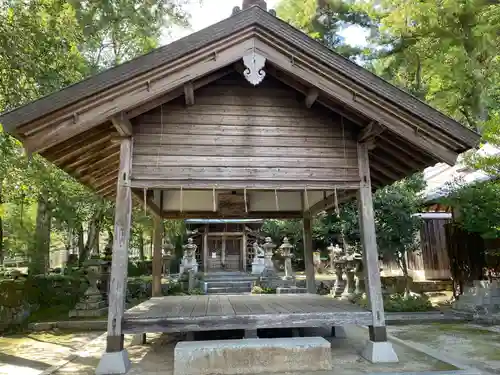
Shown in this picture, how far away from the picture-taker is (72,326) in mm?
11211

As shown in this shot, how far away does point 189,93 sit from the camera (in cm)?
522

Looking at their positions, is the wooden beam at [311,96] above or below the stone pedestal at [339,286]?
above

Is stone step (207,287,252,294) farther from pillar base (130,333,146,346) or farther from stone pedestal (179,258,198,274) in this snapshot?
pillar base (130,333,146,346)

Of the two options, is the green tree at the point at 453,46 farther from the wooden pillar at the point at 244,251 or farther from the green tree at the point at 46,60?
the wooden pillar at the point at 244,251

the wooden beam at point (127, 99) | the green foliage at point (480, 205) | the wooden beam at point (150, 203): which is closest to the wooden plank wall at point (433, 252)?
the green foliage at point (480, 205)

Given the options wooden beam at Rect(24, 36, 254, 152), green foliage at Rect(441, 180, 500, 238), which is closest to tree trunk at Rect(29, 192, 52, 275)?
wooden beam at Rect(24, 36, 254, 152)

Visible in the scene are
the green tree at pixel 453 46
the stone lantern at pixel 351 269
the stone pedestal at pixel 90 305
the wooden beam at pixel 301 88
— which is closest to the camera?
the wooden beam at pixel 301 88

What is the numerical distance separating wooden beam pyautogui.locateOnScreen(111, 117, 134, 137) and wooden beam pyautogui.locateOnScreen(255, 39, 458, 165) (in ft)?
7.31

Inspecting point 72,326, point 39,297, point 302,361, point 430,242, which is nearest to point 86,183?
point 302,361

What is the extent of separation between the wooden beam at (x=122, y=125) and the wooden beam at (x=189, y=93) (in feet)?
2.95

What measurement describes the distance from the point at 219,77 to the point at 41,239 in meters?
12.7

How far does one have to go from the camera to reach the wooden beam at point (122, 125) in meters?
4.88

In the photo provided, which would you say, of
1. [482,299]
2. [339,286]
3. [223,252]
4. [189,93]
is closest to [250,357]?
[189,93]

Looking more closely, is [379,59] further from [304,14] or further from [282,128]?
[282,128]
